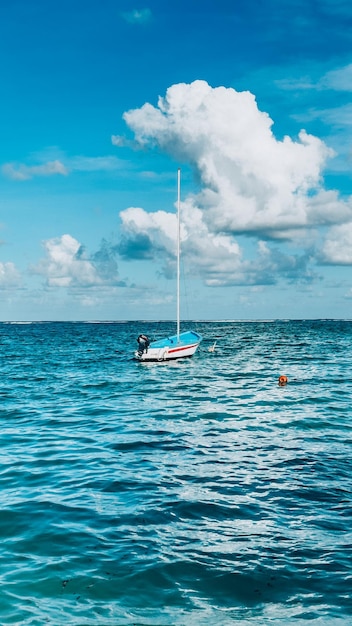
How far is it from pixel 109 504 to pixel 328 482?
584 cm

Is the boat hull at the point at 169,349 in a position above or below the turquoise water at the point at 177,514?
above

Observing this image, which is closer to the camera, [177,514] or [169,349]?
[177,514]

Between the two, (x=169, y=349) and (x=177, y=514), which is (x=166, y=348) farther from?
(x=177, y=514)

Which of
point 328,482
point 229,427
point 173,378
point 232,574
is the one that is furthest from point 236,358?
point 232,574

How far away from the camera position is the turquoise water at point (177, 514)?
27.0 ft

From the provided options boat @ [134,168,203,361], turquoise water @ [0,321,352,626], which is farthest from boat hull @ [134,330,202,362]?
turquoise water @ [0,321,352,626]

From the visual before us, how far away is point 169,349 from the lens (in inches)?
2046

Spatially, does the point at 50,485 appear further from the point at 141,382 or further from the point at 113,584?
the point at 141,382

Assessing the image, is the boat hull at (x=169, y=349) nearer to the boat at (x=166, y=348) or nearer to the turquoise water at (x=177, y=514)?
the boat at (x=166, y=348)

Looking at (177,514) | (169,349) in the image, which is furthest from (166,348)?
(177,514)

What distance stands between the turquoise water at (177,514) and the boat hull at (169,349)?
79.0ft

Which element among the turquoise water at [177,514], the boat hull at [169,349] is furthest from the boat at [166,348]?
the turquoise water at [177,514]

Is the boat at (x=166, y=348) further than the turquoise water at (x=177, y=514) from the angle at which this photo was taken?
Yes

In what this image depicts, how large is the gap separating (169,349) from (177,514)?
39940 mm
